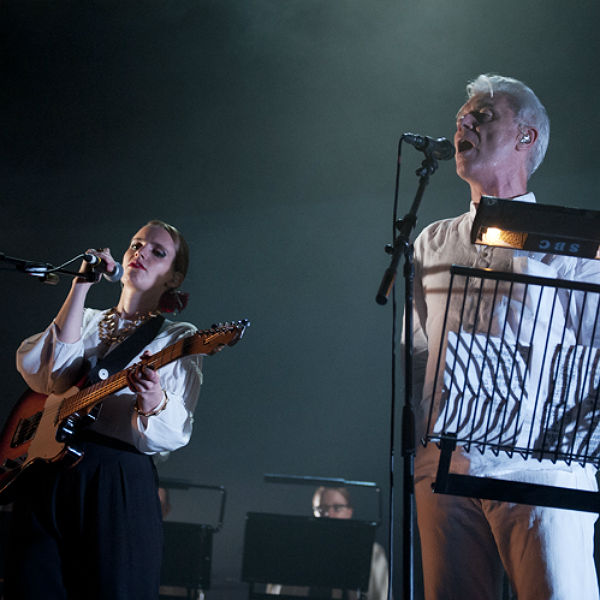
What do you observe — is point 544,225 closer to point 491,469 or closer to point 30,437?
point 491,469

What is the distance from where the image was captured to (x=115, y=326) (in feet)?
8.94

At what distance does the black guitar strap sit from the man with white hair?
42.9 inches

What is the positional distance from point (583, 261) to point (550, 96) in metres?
3.69

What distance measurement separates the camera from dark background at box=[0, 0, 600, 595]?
16.0 ft

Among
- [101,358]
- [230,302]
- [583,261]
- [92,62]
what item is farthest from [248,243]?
[583,261]

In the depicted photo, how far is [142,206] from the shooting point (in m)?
6.25

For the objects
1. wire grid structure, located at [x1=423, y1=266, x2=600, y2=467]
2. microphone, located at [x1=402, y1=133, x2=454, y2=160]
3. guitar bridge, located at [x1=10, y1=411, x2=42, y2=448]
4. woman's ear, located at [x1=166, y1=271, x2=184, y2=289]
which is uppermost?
microphone, located at [x1=402, y1=133, x2=454, y2=160]

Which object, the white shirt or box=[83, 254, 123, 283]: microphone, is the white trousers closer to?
the white shirt

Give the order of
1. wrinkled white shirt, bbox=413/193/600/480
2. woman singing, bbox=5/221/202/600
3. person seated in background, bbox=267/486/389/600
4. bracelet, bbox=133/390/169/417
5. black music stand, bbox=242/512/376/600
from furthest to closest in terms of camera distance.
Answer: person seated in background, bbox=267/486/389/600, black music stand, bbox=242/512/376/600, bracelet, bbox=133/390/169/417, woman singing, bbox=5/221/202/600, wrinkled white shirt, bbox=413/193/600/480

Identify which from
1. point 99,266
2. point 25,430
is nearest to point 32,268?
point 99,266

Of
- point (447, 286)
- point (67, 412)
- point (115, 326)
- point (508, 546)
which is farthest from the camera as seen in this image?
point (115, 326)

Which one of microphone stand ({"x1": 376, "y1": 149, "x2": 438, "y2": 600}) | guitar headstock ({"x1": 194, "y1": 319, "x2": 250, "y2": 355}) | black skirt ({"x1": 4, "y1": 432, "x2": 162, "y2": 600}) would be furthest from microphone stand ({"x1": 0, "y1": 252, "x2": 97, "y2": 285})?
microphone stand ({"x1": 376, "y1": 149, "x2": 438, "y2": 600})

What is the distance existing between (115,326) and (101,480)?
2.38 feet

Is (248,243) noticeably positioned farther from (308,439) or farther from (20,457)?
(20,457)
